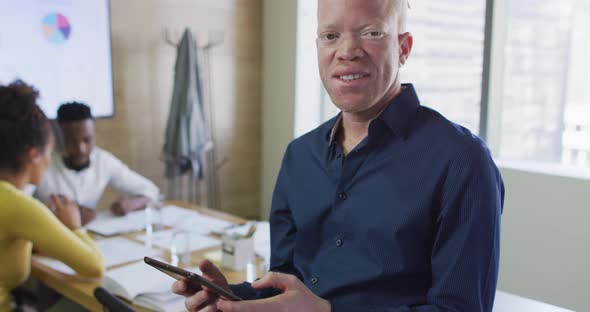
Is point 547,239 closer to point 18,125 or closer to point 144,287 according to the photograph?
point 144,287

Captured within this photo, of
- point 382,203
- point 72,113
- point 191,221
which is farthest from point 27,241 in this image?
point 382,203

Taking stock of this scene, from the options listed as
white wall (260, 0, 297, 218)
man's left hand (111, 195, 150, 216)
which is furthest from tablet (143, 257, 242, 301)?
white wall (260, 0, 297, 218)

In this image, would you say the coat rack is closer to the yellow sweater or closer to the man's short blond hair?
the yellow sweater

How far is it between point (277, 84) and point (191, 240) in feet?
7.25

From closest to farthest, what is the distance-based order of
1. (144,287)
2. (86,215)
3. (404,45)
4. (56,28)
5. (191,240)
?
(404,45) < (144,287) < (191,240) < (86,215) < (56,28)

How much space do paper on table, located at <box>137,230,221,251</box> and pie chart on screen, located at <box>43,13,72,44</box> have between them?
158cm

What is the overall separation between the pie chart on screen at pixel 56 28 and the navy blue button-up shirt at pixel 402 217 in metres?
2.52

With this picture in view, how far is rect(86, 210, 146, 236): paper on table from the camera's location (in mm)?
2439

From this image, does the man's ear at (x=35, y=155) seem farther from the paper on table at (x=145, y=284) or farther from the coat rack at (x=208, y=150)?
the coat rack at (x=208, y=150)

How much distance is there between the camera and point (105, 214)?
2.74 m

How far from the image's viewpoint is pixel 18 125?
192 cm

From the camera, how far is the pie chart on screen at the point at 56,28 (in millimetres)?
3240

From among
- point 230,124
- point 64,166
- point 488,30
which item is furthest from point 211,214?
point 488,30

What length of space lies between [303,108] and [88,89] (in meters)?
1.55
